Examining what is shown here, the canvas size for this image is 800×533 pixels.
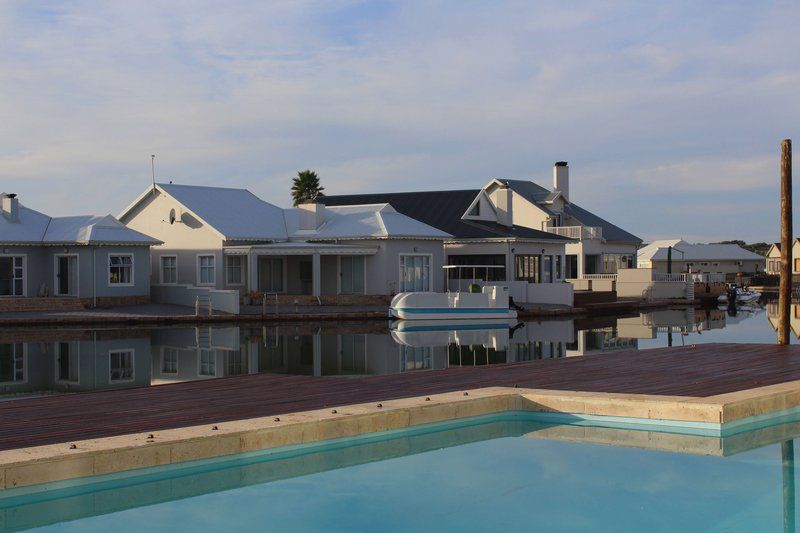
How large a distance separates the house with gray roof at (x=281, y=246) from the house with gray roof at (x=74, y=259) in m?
2.29

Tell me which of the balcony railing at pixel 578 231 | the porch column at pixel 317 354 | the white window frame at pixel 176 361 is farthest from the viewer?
the balcony railing at pixel 578 231

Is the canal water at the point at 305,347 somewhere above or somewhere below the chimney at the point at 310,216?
below

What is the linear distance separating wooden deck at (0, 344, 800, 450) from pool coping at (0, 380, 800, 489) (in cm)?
74

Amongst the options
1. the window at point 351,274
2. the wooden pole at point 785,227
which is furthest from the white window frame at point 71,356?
the window at point 351,274

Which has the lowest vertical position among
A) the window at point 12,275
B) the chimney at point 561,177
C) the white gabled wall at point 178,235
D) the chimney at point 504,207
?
the window at point 12,275

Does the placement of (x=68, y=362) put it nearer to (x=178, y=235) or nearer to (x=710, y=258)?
(x=178, y=235)

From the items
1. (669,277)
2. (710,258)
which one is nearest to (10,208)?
(669,277)

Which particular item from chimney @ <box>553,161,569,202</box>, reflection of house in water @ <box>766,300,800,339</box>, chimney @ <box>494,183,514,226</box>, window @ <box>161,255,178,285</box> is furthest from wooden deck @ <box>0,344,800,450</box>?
chimney @ <box>553,161,569,202</box>

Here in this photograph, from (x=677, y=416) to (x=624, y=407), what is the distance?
0.66 meters

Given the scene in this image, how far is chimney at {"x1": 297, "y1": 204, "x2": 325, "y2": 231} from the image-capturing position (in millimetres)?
44500

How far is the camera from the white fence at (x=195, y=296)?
37.9 metres

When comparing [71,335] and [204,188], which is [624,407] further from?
[204,188]

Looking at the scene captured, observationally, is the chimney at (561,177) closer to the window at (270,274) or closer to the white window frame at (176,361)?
the window at (270,274)

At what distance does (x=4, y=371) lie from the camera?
20.9 metres
